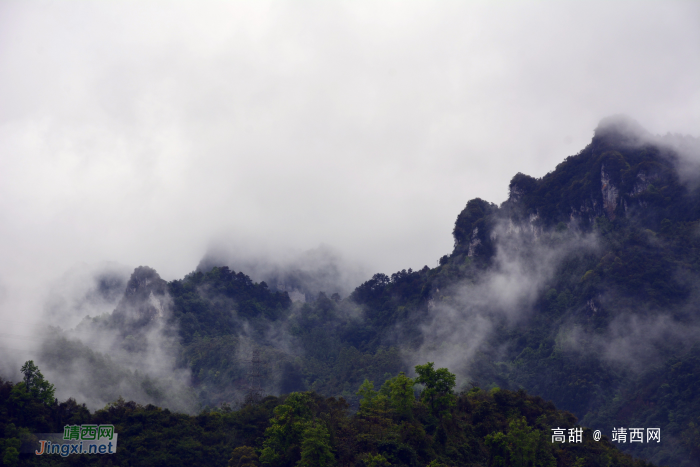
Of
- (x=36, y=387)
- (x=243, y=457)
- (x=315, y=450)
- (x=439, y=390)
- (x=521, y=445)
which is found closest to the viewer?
(x=315, y=450)

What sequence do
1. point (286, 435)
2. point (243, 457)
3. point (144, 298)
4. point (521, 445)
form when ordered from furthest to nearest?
point (144, 298) < point (243, 457) < point (286, 435) < point (521, 445)

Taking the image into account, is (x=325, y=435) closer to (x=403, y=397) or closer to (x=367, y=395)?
(x=403, y=397)

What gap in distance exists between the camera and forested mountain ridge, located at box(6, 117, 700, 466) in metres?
72.5

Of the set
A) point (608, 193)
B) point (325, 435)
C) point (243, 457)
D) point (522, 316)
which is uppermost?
point (608, 193)

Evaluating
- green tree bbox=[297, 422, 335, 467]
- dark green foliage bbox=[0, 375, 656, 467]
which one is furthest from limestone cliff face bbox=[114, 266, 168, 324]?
green tree bbox=[297, 422, 335, 467]

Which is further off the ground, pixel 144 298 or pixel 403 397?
pixel 144 298

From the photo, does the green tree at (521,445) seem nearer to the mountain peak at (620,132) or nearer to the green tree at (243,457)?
the green tree at (243,457)

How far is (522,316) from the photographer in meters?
97.6

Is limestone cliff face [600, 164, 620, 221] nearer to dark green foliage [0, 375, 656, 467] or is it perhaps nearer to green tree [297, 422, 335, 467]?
dark green foliage [0, 375, 656, 467]

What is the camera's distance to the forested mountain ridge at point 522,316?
72.5 metres

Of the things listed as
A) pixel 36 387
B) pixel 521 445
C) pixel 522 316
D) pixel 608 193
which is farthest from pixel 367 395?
pixel 608 193

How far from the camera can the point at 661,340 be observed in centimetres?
7512

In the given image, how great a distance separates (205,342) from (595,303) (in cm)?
5714

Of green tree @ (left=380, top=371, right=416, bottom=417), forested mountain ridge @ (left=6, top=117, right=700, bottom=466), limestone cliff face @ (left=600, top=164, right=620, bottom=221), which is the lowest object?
green tree @ (left=380, top=371, right=416, bottom=417)
